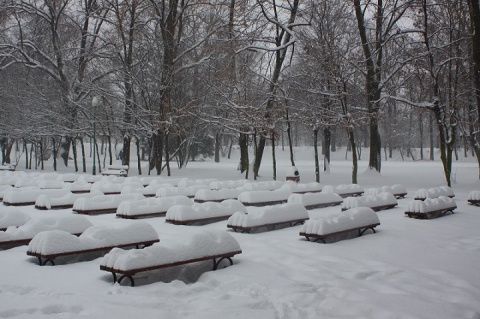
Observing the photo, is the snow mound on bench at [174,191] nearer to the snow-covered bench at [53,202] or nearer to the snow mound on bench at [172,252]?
the snow-covered bench at [53,202]

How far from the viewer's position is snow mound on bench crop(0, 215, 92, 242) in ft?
32.1

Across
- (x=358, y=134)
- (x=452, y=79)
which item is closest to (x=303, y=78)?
(x=452, y=79)

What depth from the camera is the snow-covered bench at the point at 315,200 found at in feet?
51.5

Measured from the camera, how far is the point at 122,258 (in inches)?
283

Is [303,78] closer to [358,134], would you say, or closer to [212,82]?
[212,82]

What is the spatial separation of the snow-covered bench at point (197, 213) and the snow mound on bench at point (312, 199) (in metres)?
2.79

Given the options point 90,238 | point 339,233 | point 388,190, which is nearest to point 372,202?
point 388,190

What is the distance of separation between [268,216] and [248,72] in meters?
17.7

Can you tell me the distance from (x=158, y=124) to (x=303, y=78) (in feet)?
31.4

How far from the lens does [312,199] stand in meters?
16.0

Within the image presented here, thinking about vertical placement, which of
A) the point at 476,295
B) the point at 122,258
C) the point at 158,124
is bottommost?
A: the point at 476,295

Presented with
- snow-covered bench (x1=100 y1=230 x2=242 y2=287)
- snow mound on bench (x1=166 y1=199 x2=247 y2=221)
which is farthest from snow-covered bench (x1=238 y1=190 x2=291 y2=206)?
snow-covered bench (x1=100 y1=230 x2=242 y2=287)

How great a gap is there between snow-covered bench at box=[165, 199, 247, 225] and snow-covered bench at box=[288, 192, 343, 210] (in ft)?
9.26

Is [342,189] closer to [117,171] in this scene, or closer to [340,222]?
[340,222]
